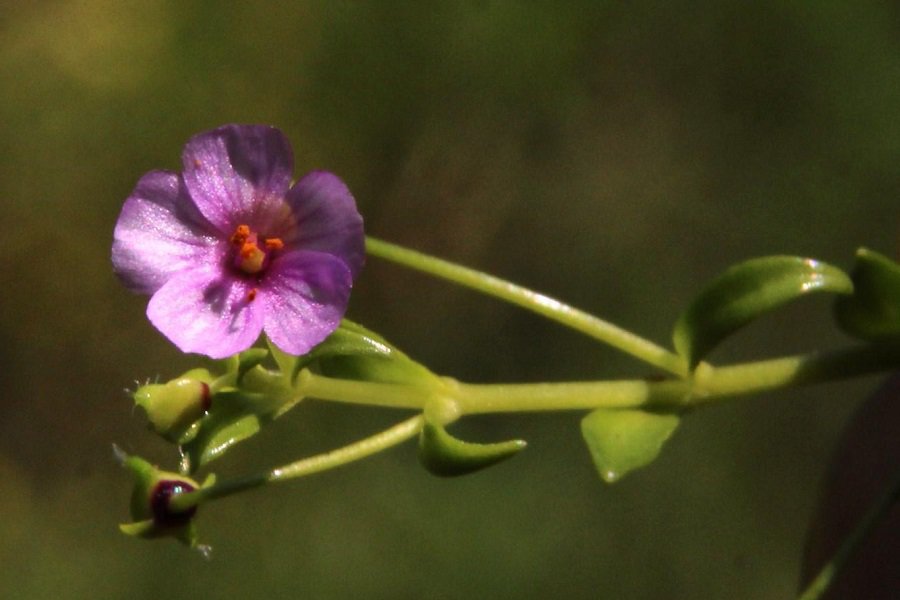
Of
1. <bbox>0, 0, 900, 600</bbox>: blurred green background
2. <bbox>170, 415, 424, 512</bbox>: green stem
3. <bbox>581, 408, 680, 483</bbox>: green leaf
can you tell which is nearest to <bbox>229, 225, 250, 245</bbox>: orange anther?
<bbox>170, 415, 424, 512</bbox>: green stem

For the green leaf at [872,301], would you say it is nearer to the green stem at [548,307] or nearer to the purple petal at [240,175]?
the green stem at [548,307]

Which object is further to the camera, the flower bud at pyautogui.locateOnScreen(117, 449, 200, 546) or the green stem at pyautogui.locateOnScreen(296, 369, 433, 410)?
the green stem at pyautogui.locateOnScreen(296, 369, 433, 410)

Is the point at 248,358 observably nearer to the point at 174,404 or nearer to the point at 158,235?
the point at 174,404

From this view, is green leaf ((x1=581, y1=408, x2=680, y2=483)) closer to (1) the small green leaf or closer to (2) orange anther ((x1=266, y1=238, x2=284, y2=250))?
(1) the small green leaf

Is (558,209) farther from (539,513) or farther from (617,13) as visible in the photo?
(539,513)

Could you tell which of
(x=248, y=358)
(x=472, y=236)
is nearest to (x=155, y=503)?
(x=248, y=358)

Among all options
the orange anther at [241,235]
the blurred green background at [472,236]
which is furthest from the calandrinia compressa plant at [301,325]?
the blurred green background at [472,236]
